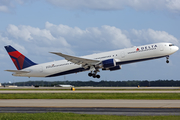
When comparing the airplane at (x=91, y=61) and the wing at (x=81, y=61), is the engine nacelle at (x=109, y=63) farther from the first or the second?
the wing at (x=81, y=61)

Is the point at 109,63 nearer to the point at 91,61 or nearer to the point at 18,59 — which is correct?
the point at 91,61

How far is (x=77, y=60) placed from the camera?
183 feet

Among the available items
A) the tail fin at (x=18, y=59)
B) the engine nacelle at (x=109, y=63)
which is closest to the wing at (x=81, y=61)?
the engine nacelle at (x=109, y=63)

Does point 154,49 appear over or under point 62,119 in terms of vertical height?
over

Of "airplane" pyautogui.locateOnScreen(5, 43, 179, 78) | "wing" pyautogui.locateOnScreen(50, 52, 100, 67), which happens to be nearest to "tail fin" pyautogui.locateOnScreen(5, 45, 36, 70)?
"airplane" pyautogui.locateOnScreen(5, 43, 179, 78)

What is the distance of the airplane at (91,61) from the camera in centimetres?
5091

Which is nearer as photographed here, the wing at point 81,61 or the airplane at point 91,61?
the airplane at point 91,61

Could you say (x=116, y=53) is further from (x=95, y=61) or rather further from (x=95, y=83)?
(x=95, y=83)

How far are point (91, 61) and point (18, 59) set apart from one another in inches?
821

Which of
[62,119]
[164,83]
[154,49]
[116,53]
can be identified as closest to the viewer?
[62,119]

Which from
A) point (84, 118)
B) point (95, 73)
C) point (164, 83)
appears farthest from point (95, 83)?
point (84, 118)

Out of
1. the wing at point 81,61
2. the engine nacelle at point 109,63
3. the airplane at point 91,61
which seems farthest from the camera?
the wing at point 81,61

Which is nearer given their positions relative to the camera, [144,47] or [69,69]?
[144,47]

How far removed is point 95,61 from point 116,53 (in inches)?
192
